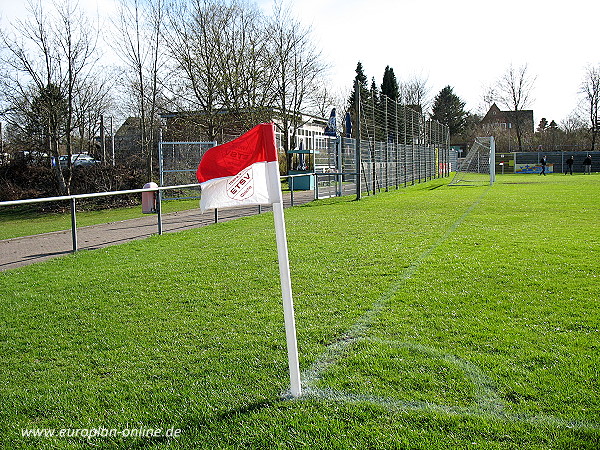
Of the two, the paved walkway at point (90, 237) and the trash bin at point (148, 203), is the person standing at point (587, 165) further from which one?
the trash bin at point (148, 203)

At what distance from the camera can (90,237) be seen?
12.2 m

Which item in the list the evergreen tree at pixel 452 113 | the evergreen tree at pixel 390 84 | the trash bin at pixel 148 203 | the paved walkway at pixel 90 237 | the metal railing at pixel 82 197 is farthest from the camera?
the evergreen tree at pixel 452 113

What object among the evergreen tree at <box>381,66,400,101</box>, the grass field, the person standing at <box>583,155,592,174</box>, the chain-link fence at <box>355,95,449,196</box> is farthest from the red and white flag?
the evergreen tree at <box>381,66,400,101</box>

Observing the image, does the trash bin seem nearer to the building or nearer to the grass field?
the grass field

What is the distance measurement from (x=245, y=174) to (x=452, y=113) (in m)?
86.4

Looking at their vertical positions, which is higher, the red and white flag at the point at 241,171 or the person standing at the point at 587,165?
the person standing at the point at 587,165

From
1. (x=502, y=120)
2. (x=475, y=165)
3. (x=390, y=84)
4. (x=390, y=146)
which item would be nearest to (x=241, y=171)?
(x=390, y=146)

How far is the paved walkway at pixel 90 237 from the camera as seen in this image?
10.0m

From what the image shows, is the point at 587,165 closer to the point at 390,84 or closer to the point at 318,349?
the point at 390,84

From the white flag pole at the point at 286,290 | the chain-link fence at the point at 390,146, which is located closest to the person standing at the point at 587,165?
the chain-link fence at the point at 390,146

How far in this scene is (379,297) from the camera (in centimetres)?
616

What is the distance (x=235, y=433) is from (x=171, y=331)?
2.14 m

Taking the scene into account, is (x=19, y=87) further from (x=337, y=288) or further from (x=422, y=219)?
(x=337, y=288)

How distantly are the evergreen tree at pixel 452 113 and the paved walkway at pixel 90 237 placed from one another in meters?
73.9
